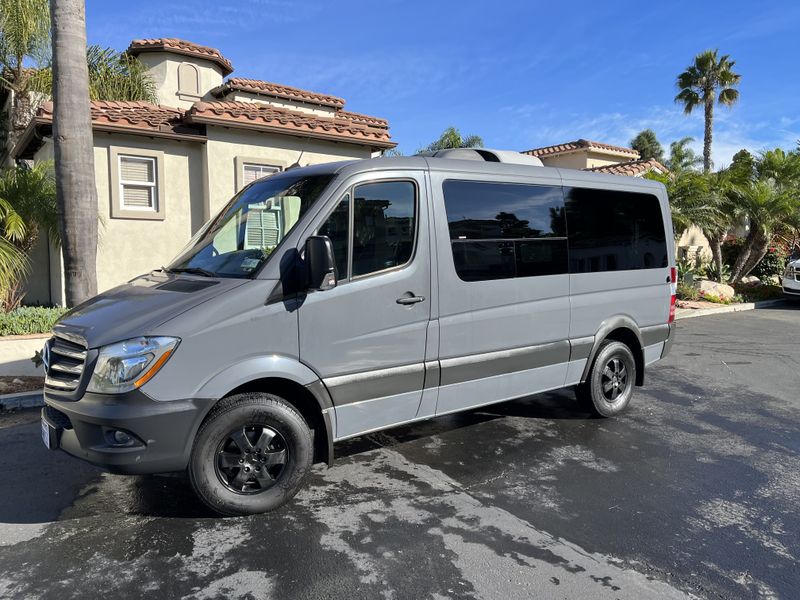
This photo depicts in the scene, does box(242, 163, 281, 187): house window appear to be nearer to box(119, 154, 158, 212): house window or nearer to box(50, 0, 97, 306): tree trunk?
box(119, 154, 158, 212): house window

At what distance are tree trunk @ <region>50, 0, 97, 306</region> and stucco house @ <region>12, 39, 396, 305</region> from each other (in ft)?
12.5

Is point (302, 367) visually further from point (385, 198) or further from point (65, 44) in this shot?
point (65, 44)

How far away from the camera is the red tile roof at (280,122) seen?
1172 centimetres

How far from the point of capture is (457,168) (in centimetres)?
477

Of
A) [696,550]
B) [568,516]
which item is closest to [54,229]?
[568,516]

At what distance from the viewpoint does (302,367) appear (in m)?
3.89

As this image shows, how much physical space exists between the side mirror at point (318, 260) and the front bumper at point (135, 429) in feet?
3.24

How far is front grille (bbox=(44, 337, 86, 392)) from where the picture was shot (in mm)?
3584

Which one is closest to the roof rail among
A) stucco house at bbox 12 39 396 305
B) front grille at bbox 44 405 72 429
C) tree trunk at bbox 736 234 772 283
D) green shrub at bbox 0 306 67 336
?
front grille at bbox 44 405 72 429

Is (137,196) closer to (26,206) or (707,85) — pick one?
(26,206)

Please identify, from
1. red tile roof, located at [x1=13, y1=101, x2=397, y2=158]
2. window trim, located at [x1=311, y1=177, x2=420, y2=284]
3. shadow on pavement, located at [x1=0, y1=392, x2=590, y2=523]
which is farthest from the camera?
red tile roof, located at [x1=13, y1=101, x2=397, y2=158]

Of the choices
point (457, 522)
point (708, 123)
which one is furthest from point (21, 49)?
point (708, 123)

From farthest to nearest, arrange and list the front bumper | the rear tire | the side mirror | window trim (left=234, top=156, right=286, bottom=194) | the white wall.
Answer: the white wall, window trim (left=234, top=156, right=286, bottom=194), the rear tire, the side mirror, the front bumper

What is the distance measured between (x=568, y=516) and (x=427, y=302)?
1.76m
